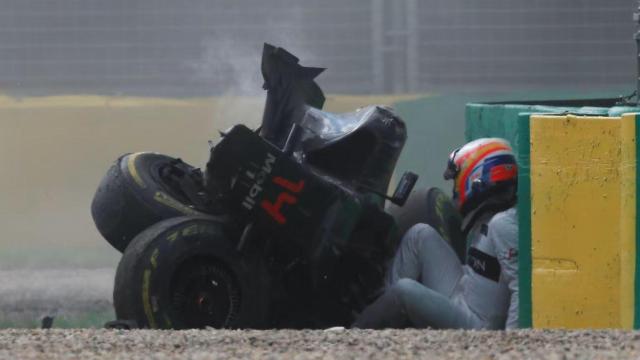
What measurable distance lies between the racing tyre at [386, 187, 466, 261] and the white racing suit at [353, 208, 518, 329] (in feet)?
4.41

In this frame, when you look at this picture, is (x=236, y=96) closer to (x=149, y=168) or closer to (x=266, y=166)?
(x=149, y=168)

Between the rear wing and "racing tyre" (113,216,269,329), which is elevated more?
the rear wing

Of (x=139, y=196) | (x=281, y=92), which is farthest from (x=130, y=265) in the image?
(x=281, y=92)

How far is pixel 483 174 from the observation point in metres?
8.06

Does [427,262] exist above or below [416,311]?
above

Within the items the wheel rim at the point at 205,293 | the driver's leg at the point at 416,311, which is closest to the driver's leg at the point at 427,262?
the driver's leg at the point at 416,311

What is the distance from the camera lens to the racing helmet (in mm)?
8031

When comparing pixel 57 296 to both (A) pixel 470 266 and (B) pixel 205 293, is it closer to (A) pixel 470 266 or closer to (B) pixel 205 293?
(B) pixel 205 293

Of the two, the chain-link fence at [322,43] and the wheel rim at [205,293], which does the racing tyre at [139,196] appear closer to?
the wheel rim at [205,293]

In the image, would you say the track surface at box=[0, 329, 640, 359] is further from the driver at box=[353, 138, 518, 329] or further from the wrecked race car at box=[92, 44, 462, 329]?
the wrecked race car at box=[92, 44, 462, 329]

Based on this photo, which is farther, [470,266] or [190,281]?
[190,281]

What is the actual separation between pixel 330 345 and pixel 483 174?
74.6 inches

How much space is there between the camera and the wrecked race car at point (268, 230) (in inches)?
331

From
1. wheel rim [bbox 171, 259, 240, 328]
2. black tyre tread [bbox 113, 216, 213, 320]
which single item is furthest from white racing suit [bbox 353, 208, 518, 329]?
black tyre tread [bbox 113, 216, 213, 320]
